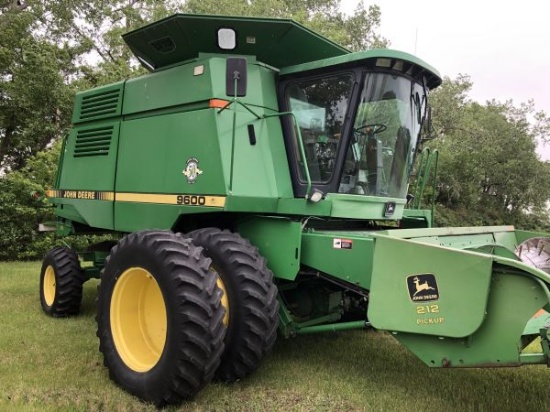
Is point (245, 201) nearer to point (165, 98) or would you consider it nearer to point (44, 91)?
point (165, 98)

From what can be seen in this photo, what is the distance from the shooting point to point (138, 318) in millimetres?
3766

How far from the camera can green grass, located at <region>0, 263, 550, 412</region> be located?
10.8ft

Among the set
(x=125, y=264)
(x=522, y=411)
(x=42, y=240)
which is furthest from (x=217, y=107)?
(x=42, y=240)

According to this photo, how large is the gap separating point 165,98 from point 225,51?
2.41 feet

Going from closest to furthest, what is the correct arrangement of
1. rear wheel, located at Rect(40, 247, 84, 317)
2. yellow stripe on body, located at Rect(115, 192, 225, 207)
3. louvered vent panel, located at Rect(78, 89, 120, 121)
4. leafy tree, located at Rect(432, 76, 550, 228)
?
yellow stripe on body, located at Rect(115, 192, 225, 207) < louvered vent panel, located at Rect(78, 89, 120, 121) < rear wheel, located at Rect(40, 247, 84, 317) < leafy tree, located at Rect(432, 76, 550, 228)

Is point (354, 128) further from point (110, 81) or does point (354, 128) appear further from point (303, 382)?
point (110, 81)

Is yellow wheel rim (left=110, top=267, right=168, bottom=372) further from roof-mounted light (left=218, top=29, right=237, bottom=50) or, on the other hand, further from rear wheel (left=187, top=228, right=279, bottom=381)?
roof-mounted light (left=218, top=29, right=237, bottom=50)

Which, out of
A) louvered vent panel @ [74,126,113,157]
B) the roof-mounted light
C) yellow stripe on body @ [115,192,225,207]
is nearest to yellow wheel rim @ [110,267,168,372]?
yellow stripe on body @ [115,192,225,207]

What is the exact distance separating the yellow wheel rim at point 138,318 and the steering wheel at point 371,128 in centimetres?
203

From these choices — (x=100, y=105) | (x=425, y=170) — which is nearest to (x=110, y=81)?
(x=100, y=105)

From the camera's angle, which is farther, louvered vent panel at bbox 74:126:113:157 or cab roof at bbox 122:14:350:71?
louvered vent panel at bbox 74:126:113:157

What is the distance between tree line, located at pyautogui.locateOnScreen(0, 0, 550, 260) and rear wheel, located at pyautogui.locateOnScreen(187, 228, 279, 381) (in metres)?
8.20

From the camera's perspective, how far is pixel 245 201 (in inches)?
155

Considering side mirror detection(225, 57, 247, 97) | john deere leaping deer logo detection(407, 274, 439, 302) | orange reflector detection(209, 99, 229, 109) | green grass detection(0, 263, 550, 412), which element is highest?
side mirror detection(225, 57, 247, 97)
